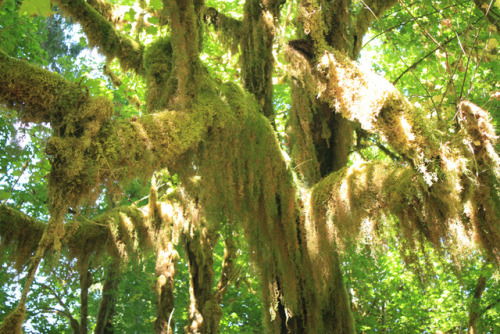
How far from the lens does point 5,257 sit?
20.3 feet

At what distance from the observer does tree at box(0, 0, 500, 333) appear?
3113 millimetres

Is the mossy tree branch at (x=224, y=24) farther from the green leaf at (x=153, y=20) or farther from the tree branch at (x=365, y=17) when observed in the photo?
the tree branch at (x=365, y=17)

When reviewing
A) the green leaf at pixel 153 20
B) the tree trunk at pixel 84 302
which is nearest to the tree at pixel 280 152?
the green leaf at pixel 153 20

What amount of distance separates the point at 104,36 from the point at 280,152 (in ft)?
10.2

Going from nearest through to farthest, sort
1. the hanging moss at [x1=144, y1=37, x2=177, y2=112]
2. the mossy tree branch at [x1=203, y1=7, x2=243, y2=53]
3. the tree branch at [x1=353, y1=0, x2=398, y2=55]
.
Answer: the hanging moss at [x1=144, y1=37, x2=177, y2=112]
the tree branch at [x1=353, y1=0, x2=398, y2=55]
the mossy tree branch at [x1=203, y1=7, x2=243, y2=53]

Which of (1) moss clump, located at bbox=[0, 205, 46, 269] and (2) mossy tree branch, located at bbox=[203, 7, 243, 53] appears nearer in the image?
(1) moss clump, located at bbox=[0, 205, 46, 269]

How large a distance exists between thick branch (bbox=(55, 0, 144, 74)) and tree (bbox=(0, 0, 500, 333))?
2 centimetres

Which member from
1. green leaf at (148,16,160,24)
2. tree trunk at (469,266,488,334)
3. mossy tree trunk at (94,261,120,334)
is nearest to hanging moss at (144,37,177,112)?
green leaf at (148,16,160,24)

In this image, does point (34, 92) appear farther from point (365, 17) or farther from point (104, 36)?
point (365, 17)

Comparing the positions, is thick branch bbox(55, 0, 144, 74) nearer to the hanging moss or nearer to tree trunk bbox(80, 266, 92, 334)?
the hanging moss

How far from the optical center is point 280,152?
4.55m

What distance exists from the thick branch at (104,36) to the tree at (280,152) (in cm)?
2

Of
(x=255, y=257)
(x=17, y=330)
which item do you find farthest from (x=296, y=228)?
(x=17, y=330)

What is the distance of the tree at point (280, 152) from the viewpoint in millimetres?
3113
